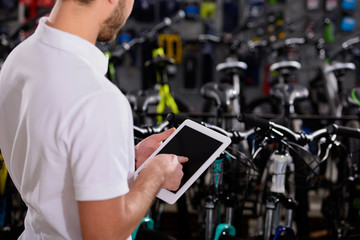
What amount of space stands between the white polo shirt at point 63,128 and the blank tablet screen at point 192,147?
226 mm

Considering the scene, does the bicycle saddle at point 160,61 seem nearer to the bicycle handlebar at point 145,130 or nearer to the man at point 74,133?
the bicycle handlebar at point 145,130

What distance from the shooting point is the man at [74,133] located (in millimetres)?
846

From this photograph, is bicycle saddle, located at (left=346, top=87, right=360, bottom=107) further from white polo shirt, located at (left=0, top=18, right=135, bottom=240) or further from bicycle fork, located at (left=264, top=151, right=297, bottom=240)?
white polo shirt, located at (left=0, top=18, right=135, bottom=240)

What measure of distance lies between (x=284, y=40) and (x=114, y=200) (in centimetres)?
366

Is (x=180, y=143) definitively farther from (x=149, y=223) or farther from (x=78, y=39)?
(x=149, y=223)

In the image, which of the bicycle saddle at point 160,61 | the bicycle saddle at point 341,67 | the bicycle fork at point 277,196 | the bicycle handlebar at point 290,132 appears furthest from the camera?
the bicycle saddle at point 160,61

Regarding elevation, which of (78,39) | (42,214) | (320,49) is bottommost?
(42,214)

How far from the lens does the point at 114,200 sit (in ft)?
2.85

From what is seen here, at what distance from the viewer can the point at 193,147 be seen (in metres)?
1.25

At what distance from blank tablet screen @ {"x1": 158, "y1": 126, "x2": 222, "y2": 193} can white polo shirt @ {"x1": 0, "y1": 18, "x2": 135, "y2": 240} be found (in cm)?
23

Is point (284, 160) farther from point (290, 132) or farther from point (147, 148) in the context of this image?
point (147, 148)

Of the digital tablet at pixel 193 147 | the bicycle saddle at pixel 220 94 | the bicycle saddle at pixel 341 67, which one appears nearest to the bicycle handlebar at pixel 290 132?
the digital tablet at pixel 193 147

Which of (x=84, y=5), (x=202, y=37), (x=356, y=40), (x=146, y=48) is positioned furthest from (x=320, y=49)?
(x=84, y=5)

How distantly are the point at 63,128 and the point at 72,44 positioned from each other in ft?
0.63
